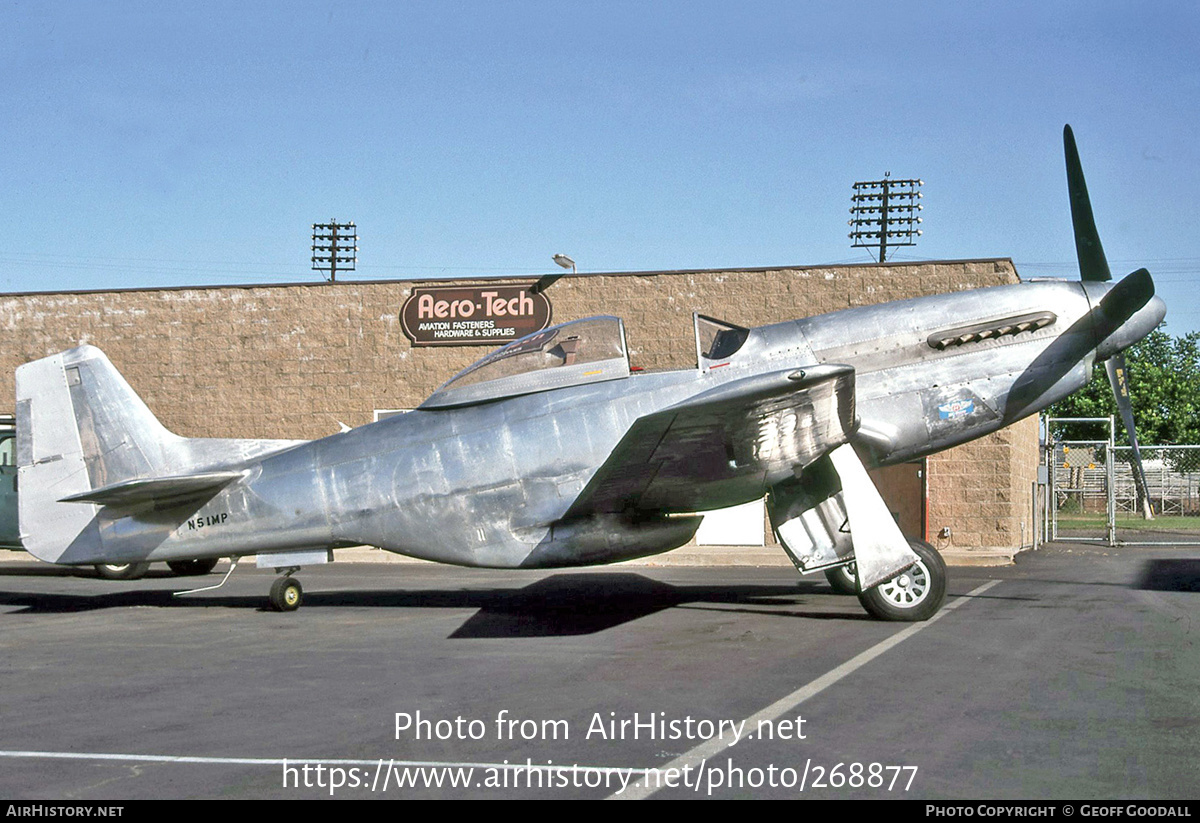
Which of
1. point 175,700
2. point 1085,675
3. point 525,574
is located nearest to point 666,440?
point 1085,675

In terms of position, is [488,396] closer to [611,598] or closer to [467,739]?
[611,598]

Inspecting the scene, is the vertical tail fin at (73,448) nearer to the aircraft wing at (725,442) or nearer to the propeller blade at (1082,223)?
the aircraft wing at (725,442)

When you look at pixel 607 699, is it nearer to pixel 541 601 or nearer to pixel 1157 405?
pixel 541 601

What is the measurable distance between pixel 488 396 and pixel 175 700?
447 centimetres

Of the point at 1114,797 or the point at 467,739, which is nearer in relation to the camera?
the point at 1114,797

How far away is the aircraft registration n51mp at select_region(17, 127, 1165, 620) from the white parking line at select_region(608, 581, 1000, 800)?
2.68 feet

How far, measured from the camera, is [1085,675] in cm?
730

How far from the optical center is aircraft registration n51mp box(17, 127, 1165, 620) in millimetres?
10055

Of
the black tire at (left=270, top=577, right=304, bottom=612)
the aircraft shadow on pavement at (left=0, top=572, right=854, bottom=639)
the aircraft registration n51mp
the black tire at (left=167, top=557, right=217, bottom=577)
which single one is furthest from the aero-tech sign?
the aircraft registration n51mp

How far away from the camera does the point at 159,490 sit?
11.1 meters

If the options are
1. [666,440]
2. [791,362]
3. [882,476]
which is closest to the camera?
[666,440]

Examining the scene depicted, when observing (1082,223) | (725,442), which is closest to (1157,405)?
(1082,223)

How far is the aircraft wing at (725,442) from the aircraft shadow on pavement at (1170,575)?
6699mm

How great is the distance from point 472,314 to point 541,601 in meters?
11.8
